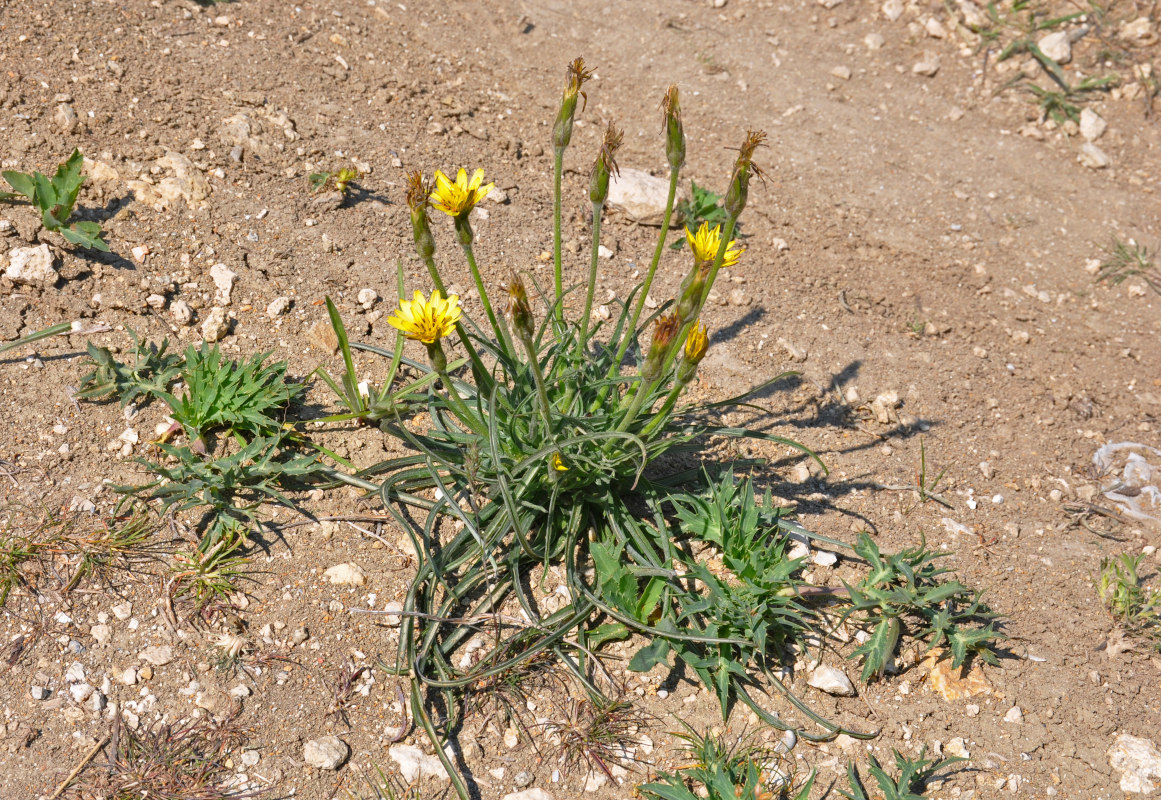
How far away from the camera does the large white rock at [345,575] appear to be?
248 centimetres

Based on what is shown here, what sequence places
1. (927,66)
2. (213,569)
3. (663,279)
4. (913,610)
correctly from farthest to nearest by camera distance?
1. (927,66)
2. (663,279)
3. (913,610)
4. (213,569)

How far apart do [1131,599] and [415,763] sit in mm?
2259

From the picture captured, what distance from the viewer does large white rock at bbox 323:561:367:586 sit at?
8.14 feet

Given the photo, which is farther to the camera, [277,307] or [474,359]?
[277,307]

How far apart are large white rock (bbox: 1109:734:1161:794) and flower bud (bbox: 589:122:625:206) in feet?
6.95

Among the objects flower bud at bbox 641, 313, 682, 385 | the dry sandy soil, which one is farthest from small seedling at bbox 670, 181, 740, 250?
flower bud at bbox 641, 313, 682, 385

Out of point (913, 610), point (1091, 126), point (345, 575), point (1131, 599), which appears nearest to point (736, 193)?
point (913, 610)

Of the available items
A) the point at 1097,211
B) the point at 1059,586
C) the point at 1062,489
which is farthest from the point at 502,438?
the point at 1097,211

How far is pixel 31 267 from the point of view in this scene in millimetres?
2873

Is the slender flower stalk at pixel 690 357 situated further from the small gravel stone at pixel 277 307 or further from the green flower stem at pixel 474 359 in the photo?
the small gravel stone at pixel 277 307

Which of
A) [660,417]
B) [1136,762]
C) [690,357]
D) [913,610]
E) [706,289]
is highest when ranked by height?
[706,289]

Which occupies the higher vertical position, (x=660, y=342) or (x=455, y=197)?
(x=455, y=197)

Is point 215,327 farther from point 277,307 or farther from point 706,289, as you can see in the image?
point 706,289

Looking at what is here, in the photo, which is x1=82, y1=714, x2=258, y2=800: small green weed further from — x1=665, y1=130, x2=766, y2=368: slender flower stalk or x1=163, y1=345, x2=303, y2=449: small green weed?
x1=665, y1=130, x2=766, y2=368: slender flower stalk
